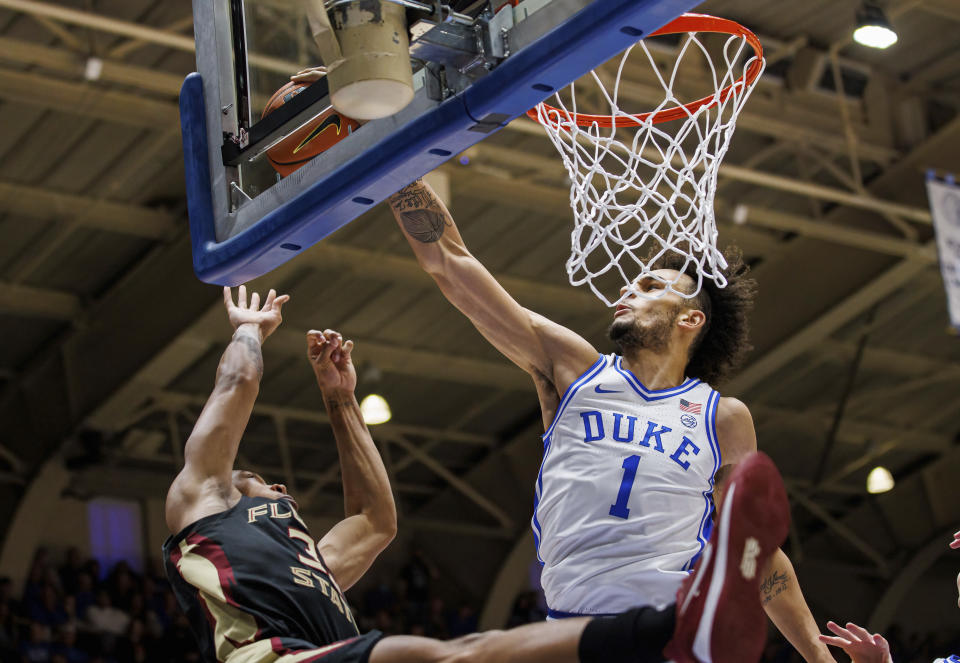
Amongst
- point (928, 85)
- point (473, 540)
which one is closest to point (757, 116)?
point (928, 85)

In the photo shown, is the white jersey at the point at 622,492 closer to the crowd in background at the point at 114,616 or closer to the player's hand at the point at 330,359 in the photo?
the player's hand at the point at 330,359

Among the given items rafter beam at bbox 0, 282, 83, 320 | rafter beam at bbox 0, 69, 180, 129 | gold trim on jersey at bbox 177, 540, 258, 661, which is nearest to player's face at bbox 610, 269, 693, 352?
gold trim on jersey at bbox 177, 540, 258, 661

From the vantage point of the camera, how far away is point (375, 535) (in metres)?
5.25

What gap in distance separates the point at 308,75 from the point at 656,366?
A: 1.51m

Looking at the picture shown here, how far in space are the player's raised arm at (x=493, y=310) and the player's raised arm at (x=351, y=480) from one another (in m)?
0.63

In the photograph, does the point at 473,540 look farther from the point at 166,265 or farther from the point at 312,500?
the point at 166,265

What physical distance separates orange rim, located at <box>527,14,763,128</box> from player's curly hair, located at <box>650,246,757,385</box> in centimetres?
56

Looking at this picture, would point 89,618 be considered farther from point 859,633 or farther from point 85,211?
point 859,633

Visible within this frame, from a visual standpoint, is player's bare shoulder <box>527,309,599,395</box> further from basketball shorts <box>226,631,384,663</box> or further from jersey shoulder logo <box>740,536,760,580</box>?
jersey shoulder logo <box>740,536,760,580</box>

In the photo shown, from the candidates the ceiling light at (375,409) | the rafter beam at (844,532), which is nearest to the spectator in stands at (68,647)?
the ceiling light at (375,409)

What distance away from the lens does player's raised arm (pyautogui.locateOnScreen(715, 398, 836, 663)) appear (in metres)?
4.59

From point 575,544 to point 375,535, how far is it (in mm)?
1190

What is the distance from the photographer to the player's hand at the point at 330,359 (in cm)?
537

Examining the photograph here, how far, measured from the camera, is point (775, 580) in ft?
15.6
